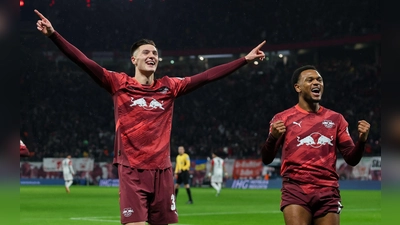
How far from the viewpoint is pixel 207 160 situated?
44.3 metres

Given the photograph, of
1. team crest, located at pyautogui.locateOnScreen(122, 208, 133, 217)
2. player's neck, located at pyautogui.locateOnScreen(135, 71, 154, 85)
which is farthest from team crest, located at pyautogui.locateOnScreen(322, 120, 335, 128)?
team crest, located at pyautogui.locateOnScreen(122, 208, 133, 217)

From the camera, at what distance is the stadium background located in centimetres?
5244

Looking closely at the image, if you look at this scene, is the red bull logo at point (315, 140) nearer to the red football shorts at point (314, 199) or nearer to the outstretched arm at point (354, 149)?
the outstretched arm at point (354, 149)

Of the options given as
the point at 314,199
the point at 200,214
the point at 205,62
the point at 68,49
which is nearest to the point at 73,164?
the point at 205,62

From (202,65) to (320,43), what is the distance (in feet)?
36.6

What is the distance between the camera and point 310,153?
690 cm

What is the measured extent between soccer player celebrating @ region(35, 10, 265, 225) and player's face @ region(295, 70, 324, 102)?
139 cm

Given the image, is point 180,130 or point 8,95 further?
point 180,130

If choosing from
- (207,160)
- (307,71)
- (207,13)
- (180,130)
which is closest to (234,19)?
(207,13)

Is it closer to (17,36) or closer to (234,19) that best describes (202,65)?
(234,19)

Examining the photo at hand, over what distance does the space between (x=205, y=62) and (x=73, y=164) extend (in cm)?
1727

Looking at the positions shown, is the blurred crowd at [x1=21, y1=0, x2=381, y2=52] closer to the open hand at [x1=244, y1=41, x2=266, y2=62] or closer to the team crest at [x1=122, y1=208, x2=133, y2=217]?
the open hand at [x1=244, y1=41, x2=266, y2=62]

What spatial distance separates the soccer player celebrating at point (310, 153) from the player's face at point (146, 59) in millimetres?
1332

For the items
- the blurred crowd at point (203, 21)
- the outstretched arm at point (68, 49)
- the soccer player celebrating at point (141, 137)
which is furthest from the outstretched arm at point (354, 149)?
the blurred crowd at point (203, 21)
